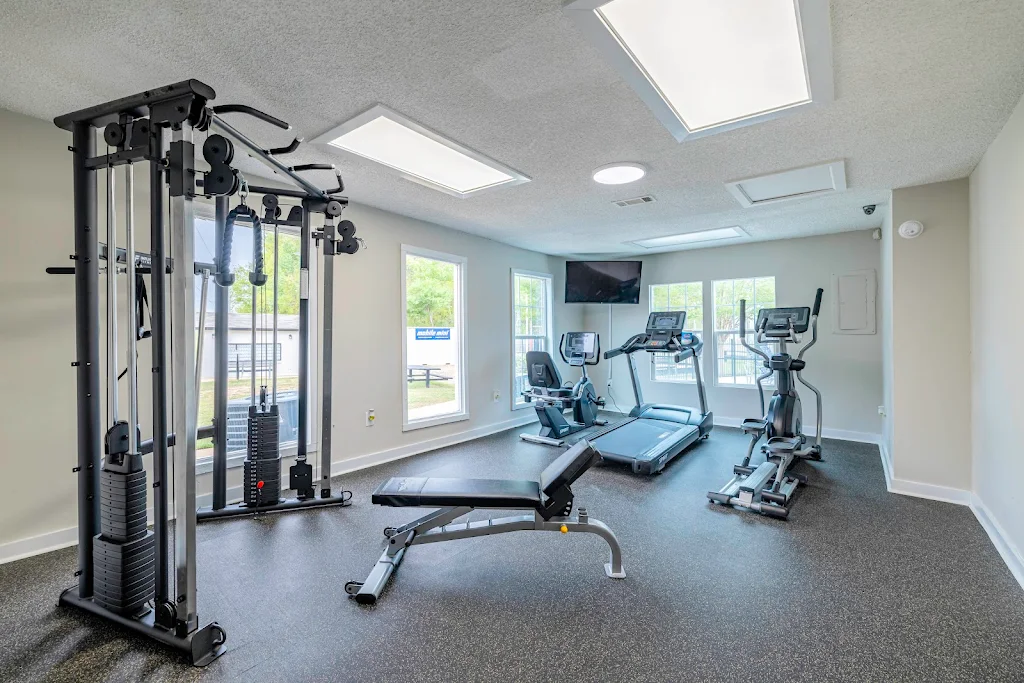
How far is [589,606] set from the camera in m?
2.01

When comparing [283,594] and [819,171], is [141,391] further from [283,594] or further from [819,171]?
[819,171]

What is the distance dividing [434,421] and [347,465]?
1079 millimetres

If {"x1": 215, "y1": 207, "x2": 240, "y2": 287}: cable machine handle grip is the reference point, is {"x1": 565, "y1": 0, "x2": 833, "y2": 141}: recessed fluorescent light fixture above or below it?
above

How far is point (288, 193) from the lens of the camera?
2.87 metres

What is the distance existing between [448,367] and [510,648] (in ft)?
11.9

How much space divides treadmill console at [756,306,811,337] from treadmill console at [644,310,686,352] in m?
0.94

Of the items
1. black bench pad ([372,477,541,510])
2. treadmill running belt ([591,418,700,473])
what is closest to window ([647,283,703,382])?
treadmill running belt ([591,418,700,473])

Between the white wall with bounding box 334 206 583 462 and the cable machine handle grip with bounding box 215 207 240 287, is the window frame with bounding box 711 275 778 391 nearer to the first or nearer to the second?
the white wall with bounding box 334 206 583 462

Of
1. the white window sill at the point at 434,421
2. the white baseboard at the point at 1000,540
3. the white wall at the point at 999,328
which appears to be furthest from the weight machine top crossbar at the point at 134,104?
the white baseboard at the point at 1000,540

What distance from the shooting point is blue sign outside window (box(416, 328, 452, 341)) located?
4820 millimetres

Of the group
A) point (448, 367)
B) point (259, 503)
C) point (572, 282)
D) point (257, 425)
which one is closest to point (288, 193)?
point (257, 425)

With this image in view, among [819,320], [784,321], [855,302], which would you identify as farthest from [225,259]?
[855,302]

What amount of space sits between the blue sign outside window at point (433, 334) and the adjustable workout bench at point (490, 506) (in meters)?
2.60

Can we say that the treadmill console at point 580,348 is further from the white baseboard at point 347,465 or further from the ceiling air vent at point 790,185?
the ceiling air vent at point 790,185
